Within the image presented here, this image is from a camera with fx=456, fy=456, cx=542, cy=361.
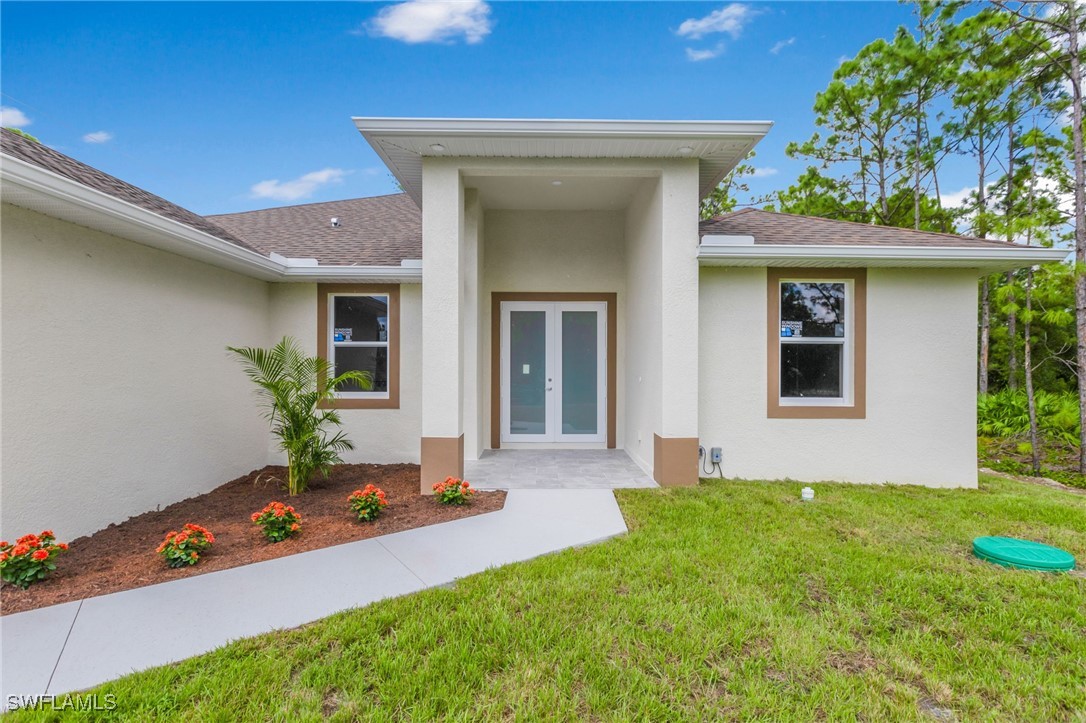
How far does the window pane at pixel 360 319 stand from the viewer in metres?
7.54

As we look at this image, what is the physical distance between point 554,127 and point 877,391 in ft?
18.7

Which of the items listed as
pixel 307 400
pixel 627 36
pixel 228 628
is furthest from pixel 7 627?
pixel 627 36

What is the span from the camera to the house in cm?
430

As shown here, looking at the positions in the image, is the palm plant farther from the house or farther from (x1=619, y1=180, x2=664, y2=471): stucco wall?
(x1=619, y1=180, x2=664, y2=471): stucco wall

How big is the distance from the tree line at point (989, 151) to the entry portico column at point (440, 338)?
27.5 ft

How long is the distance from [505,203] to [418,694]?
23.0 ft

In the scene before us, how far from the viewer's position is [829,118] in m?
15.3

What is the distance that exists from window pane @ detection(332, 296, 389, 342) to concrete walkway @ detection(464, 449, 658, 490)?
2667 mm

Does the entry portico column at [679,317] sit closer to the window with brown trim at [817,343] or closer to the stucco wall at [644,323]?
the stucco wall at [644,323]

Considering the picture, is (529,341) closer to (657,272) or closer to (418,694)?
(657,272)

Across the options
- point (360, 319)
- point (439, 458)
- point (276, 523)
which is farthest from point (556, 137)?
point (276, 523)

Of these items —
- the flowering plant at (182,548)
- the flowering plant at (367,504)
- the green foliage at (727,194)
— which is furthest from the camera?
the green foliage at (727,194)

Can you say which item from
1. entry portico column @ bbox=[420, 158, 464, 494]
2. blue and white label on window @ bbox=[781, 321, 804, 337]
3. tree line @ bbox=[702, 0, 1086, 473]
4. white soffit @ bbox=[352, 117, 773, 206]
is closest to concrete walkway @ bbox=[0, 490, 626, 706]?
entry portico column @ bbox=[420, 158, 464, 494]

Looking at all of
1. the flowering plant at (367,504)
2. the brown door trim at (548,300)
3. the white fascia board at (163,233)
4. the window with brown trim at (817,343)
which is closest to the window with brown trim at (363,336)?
the white fascia board at (163,233)
